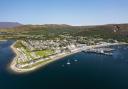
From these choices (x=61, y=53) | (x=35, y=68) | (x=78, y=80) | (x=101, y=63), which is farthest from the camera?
(x=61, y=53)

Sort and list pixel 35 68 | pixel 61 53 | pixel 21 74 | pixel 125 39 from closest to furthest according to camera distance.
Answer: pixel 21 74
pixel 35 68
pixel 61 53
pixel 125 39

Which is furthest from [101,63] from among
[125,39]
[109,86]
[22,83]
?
[125,39]

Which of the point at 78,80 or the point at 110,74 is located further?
the point at 110,74

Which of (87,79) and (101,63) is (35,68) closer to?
(87,79)

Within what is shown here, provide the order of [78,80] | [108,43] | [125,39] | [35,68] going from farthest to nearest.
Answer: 1. [125,39]
2. [108,43]
3. [35,68]
4. [78,80]

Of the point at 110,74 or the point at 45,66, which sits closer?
the point at 110,74

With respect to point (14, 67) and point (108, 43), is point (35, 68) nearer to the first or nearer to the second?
point (14, 67)

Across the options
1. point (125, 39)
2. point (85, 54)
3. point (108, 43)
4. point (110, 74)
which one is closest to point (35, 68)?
point (110, 74)

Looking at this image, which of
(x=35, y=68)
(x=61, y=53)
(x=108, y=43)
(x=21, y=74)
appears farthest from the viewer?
(x=108, y=43)

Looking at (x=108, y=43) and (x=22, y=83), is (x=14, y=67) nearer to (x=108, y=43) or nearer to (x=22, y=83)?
(x=22, y=83)
